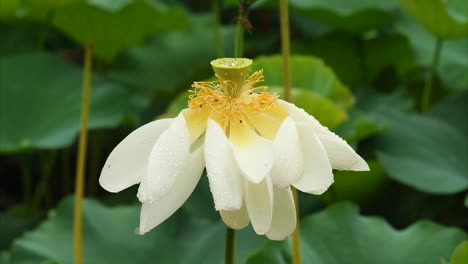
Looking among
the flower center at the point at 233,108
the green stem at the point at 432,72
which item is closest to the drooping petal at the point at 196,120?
the flower center at the point at 233,108

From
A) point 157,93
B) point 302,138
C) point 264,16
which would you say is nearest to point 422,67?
point 264,16

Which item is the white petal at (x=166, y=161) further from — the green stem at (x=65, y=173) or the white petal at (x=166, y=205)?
the green stem at (x=65, y=173)

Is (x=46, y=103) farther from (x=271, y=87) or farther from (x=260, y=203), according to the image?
(x=260, y=203)

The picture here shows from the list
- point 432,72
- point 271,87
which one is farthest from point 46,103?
point 432,72

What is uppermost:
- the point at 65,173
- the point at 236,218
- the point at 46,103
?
the point at 236,218

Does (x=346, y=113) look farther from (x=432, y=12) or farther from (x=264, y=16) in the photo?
(x=264, y=16)
